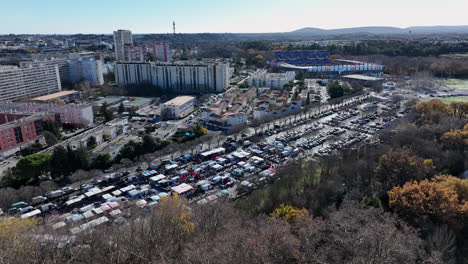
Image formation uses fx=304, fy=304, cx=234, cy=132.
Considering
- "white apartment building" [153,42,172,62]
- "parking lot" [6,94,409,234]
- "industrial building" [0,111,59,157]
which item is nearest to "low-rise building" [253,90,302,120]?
"parking lot" [6,94,409,234]

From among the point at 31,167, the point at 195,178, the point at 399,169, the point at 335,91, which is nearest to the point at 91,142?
the point at 31,167

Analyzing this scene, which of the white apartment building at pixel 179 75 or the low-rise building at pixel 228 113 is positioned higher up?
the white apartment building at pixel 179 75

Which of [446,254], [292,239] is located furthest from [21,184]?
[446,254]

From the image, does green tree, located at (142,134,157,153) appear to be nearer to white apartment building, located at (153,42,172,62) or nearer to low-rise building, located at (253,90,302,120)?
low-rise building, located at (253,90,302,120)

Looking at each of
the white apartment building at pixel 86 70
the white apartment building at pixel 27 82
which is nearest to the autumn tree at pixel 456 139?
the white apartment building at pixel 27 82

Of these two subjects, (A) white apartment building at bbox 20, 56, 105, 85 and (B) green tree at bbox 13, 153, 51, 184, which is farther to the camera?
(A) white apartment building at bbox 20, 56, 105, 85

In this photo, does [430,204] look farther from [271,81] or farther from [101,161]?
[271,81]

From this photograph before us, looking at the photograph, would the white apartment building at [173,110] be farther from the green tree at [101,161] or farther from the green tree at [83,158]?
the green tree at [83,158]
